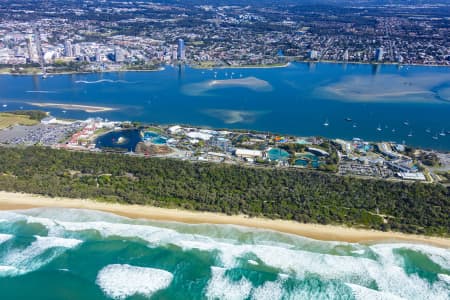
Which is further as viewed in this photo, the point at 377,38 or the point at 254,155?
the point at 377,38

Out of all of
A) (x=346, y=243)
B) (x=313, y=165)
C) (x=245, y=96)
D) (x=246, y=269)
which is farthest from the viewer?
(x=245, y=96)

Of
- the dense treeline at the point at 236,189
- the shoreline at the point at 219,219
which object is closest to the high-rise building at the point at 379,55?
the dense treeline at the point at 236,189

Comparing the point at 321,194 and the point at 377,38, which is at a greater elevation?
the point at 377,38

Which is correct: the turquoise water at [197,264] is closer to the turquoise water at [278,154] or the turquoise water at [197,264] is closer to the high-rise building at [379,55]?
the turquoise water at [278,154]

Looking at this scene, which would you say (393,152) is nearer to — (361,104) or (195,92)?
(361,104)

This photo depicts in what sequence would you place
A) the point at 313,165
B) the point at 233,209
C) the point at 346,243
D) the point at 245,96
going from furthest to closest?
the point at 245,96, the point at 313,165, the point at 233,209, the point at 346,243

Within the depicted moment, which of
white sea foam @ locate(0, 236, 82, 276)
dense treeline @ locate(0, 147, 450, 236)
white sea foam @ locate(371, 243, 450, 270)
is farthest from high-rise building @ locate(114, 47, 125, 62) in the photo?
white sea foam @ locate(371, 243, 450, 270)

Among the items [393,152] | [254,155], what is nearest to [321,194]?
[254,155]
